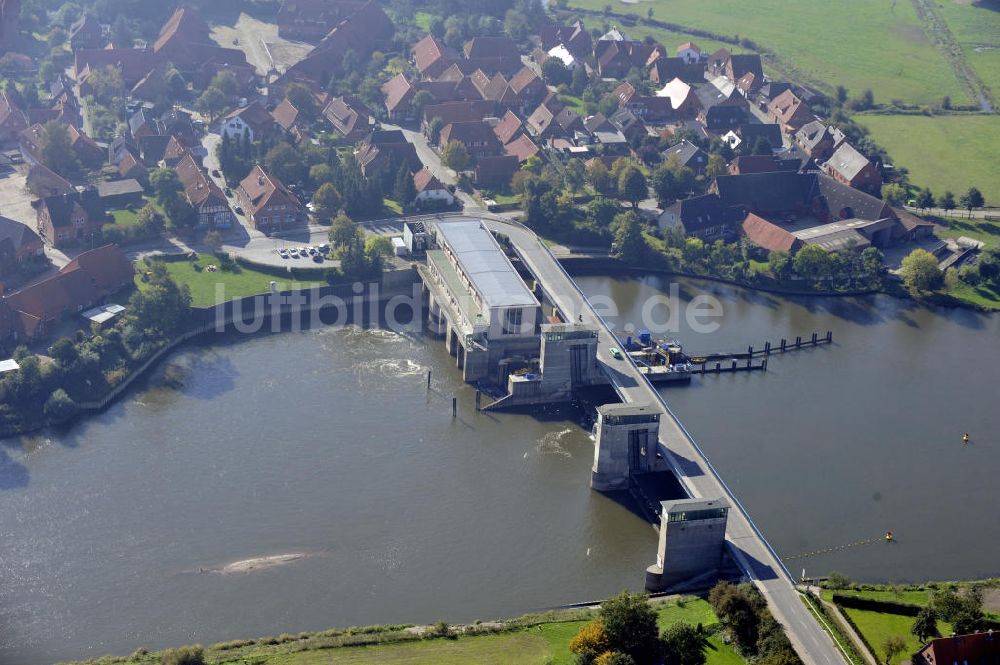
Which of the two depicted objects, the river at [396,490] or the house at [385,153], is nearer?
the river at [396,490]

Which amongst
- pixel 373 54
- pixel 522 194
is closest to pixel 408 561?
pixel 522 194

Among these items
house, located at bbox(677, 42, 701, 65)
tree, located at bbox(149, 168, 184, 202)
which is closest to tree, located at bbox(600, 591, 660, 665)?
tree, located at bbox(149, 168, 184, 202)

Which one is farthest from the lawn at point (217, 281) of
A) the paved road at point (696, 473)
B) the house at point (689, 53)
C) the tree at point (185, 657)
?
the house at point (689, 53)

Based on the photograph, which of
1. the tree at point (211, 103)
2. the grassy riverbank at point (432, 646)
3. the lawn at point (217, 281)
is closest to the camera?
the grassy riverbank at point (432, 646)

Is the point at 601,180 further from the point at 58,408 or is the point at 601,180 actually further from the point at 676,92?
the point at 58,408

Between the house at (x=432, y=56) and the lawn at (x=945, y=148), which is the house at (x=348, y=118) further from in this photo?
the lawn at (x=945, y=148)

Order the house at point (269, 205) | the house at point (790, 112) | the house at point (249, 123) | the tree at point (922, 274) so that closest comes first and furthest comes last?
1. the tree at point (922, 274)
2. the house at point (269, 205)
3. the house at point (249, 123)
4. the house at point (790, 112)

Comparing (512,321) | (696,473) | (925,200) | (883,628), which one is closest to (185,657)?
(696,473)
